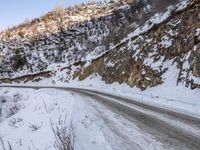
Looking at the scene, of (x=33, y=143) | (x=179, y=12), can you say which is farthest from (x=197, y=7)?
(x=33, y=143)

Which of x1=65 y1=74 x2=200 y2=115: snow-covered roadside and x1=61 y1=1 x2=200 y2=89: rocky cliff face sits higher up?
x1=61 y1=1 x2=200 y2=89: rocky cliff face

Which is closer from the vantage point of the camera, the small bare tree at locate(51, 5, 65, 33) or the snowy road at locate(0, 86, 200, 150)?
the snowy road at locate(0, 86, 200, 150)

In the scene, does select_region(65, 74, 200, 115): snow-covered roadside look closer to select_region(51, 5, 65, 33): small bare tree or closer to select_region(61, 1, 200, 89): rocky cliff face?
select_region(61, 1, 200, 89): rocky cliff face

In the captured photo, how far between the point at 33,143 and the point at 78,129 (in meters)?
1.79

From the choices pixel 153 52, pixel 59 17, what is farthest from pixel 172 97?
pixel 59 17

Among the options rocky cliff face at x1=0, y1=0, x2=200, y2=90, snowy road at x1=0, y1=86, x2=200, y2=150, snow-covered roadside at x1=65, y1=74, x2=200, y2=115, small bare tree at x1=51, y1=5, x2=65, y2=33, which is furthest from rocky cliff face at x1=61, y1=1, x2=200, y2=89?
small bare tree at x1=51, y1=5, x2=65, y2=33

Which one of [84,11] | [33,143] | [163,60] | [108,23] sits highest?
[84,11]

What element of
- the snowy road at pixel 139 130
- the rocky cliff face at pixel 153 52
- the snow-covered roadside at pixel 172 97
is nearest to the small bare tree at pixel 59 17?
the rocky cliff face at pixel 153 52

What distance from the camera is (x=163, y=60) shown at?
63.1 ft

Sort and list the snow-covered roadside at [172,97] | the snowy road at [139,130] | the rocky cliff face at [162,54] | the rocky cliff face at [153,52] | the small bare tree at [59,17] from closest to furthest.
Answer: the snowy road at [139,130]
the snow-covered roadside at [172,97]
the rocky cliff face at [162,54]
the rocky cliff face at [153,52]
the small bare tree at [59,17]

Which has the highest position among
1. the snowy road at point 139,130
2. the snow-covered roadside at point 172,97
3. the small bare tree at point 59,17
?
the small bare tree at point 59,17

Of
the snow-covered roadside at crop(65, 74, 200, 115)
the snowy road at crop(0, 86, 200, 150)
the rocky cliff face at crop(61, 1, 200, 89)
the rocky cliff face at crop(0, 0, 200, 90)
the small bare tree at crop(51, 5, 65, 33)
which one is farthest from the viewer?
the small bare tree at crop(51, 5, 65, 33)

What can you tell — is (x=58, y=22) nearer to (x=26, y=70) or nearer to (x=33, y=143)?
(x=26, y=70)

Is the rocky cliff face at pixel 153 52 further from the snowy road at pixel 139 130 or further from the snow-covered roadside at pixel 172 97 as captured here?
the snowy road at pixel 139 130
